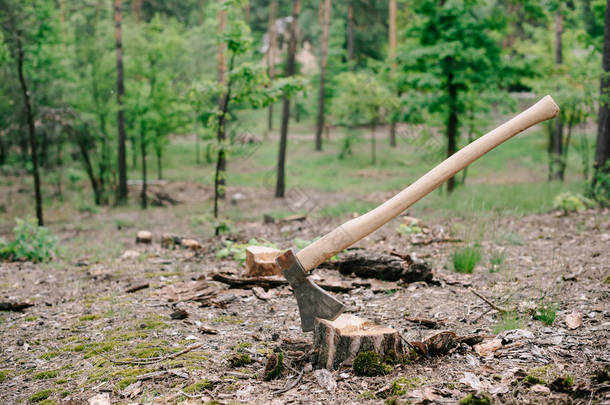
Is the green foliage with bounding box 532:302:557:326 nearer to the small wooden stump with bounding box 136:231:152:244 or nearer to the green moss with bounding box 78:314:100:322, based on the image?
the green moss with bounding box 78:314:100:322

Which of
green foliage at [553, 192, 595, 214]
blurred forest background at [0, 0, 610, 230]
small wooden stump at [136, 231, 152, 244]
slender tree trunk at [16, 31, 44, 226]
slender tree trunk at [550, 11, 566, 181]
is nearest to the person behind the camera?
green foliage at [553, 192, 595, 214]

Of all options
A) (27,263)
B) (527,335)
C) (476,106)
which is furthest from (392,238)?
(476,106)

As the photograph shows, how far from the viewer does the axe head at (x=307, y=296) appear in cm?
333

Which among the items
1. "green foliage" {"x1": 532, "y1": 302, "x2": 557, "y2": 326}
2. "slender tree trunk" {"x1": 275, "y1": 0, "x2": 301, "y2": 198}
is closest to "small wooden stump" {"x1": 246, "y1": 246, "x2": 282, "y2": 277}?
"green foliage" {"x1": 532, "y1": 302, "x2": 557, "y2": 326}

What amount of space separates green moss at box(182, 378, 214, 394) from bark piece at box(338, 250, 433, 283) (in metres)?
2.66

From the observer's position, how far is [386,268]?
5215 millimetres

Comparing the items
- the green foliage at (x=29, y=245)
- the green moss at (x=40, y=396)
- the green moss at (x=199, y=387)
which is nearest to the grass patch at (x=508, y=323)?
the green moss at (x=199, y=387)

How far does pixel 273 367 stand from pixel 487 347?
1.52m

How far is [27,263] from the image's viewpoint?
7.40 m

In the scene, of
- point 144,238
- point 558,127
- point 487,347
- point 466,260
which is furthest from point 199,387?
point 558,127

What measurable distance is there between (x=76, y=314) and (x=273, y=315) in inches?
82.0

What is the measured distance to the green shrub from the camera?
545cm

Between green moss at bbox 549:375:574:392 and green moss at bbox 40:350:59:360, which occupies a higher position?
green moss at bbox 549:375:574:392

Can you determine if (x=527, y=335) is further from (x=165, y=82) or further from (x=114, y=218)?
(x=165, y=82)
